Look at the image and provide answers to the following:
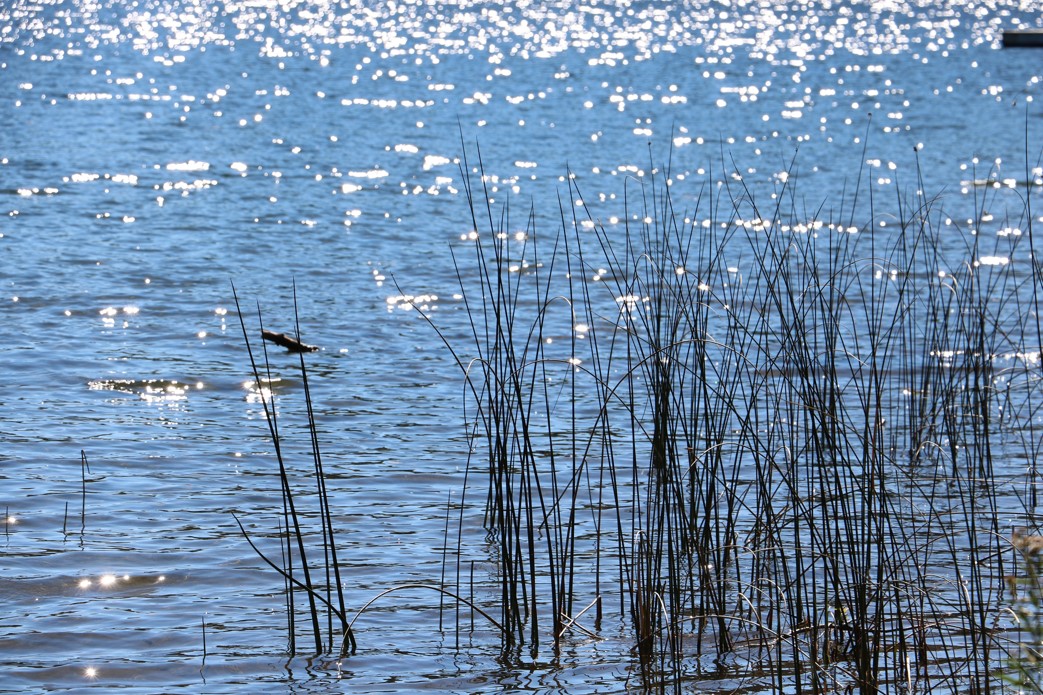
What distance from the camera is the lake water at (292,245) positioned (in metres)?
4.30

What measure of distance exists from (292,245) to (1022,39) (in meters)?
25.2

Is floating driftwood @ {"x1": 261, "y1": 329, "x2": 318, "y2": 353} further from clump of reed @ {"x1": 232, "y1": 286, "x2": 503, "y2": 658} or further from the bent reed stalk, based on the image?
clump of reed @ {"x1": 232, "y1": 286, "x2": 503, "y2": 658}

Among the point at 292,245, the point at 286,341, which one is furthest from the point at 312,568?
the point at 292,245

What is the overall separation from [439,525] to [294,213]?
7873mm

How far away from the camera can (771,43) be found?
3319 cm

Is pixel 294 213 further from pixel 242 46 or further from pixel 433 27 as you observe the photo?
pixel 433 27

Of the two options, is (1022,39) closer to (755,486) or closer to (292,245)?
(292,245)

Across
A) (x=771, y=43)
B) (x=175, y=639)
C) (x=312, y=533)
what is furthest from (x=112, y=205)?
(x=771, y=43)

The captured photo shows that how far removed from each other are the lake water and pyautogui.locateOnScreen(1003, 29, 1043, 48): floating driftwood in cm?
53

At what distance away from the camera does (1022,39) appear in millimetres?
32156

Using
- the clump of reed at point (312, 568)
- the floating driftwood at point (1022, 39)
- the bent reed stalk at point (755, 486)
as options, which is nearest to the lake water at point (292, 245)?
the clump of reed at point (312, 568)

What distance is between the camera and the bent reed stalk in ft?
11.8

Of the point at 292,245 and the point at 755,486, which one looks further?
the point at 292,245

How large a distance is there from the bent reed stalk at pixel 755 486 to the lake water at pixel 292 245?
285 millimetres
